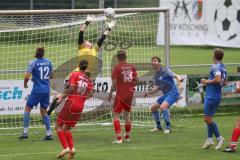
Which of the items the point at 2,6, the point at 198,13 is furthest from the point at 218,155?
the point at 2,6

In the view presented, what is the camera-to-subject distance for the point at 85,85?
15328mm

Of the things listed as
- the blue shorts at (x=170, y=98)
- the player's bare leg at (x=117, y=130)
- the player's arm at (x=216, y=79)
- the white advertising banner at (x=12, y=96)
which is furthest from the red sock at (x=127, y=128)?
the white advertising banner at (x=12, y=96)

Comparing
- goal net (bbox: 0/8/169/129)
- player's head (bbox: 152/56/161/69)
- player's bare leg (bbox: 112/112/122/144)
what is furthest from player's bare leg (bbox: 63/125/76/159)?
goal net (bbox: 0/8/169/129)

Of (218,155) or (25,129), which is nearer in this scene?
(218,155)

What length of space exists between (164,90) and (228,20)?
52.7 ft

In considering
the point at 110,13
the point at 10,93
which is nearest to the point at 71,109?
the point at 110,13

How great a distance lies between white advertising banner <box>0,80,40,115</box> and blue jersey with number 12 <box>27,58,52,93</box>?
7.66 feet

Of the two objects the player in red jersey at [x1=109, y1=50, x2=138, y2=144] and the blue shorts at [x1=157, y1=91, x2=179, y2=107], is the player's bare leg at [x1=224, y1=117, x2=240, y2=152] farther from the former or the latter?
the blue shorts at [x1=157, y1=91, x2=179, y2=107]

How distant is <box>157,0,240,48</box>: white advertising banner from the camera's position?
1380 inches

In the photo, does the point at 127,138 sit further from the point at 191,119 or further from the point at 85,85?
the point at 191,119

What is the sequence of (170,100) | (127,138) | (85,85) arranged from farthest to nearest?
(170,100)
(127,138)
(85,85)

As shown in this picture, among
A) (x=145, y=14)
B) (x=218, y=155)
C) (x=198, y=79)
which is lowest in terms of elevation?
(x=218, y=155)

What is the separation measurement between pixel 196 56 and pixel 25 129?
63.3 feet

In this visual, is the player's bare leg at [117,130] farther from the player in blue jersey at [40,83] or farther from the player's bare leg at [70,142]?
the player's bare leg at [70,142]
